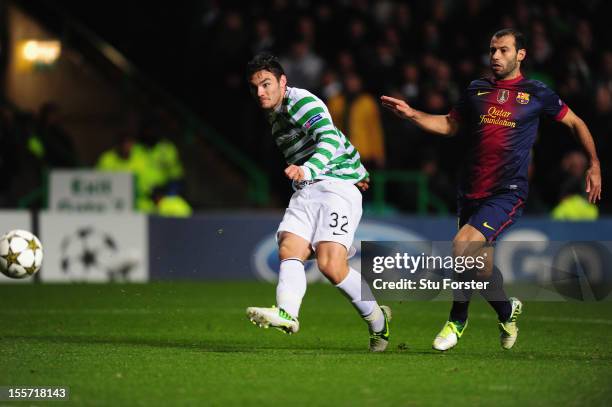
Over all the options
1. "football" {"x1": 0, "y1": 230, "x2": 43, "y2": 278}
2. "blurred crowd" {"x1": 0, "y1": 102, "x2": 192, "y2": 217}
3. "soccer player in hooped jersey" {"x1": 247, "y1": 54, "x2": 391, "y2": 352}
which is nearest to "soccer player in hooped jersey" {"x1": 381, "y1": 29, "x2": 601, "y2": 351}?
"soccer player in hooped jersey" {"x1": 247, "y1": 54, "x2": 391, "y2": 352}

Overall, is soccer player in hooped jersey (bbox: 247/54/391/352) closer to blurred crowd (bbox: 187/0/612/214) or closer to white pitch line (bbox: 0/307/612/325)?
white pitch line (bbox: 0/307/612/325)

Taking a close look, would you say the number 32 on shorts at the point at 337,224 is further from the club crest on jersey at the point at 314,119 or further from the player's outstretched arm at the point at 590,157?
the player's outstretched arm at the point at 590,157

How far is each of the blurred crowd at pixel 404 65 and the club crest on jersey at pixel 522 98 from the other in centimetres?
769

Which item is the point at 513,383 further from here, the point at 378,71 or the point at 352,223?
the point at 378,71

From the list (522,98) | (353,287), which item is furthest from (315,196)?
(522,98)

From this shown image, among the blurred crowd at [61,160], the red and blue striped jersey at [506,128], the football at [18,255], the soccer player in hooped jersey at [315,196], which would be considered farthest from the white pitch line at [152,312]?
the blurred crowd at [61,160]

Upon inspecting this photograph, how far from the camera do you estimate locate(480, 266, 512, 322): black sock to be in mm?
8281

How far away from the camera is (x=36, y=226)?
1517 cm

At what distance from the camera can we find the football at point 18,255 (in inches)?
384

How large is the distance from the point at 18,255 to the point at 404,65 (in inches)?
333

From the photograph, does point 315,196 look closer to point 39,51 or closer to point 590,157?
point 590,157

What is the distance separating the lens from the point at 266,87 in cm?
797

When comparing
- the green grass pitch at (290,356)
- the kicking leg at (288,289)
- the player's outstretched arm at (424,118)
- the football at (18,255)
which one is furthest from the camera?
the football at (18,255)

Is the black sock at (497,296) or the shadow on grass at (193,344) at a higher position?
the black sock at (497,296)
